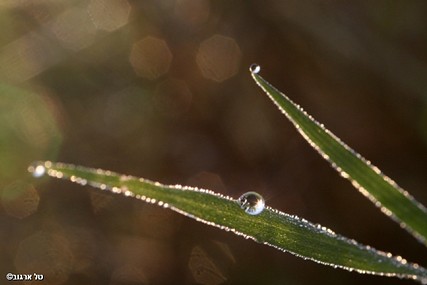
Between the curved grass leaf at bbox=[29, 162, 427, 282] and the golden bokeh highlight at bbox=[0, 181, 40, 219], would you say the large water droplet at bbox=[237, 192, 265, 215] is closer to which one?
the curved grass leaf at bbox=[29, 162, 427, 282]

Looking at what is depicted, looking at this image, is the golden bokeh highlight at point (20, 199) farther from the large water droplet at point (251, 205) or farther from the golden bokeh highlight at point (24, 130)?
the large water droplet at point (251, 205)

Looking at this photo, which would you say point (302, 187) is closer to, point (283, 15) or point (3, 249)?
point (283, 15)

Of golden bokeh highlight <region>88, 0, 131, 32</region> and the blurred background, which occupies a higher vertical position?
golden bokeh highlight <region>88, 0, 131, 32</region>

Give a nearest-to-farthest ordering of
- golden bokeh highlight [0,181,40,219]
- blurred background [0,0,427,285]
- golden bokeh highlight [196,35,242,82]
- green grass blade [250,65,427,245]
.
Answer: green grass blade [250,65,427,245]
blurred background [0,0,427,285]
golden bokeh highlight [0,181,40,219]
golden bokeh highlight [196,35,242,82]

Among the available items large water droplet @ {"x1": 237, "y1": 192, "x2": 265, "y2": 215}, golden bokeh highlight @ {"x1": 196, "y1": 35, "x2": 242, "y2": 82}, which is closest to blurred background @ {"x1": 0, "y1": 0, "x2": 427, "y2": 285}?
golden bokeh highlight @ {"x1": 196, "y1": 35, "x2": 242, "y2": 82}

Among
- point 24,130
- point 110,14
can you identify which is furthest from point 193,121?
point 24,130

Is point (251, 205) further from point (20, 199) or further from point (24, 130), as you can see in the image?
point (24, 130)

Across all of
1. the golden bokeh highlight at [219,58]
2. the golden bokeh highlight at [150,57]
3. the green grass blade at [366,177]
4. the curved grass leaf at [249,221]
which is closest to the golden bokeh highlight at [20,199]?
the golden bokeh highlight at [150,57]
